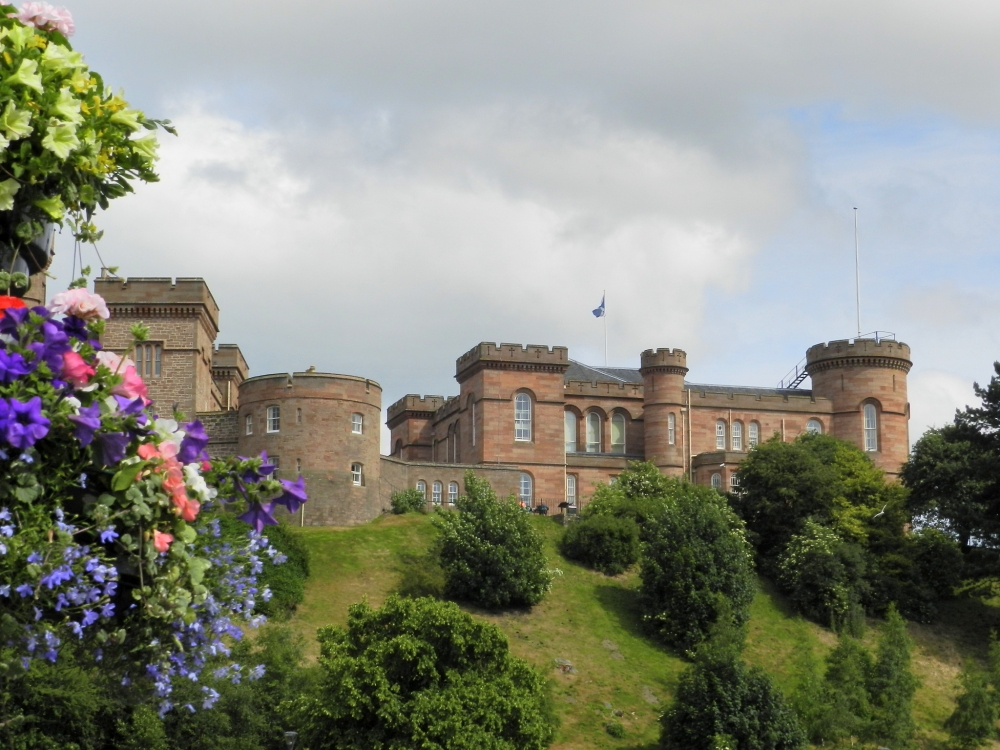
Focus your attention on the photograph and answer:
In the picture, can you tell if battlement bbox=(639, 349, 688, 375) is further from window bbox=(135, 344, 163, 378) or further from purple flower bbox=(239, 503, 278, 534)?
purple flower bbox=(239, 503, 278, 534)

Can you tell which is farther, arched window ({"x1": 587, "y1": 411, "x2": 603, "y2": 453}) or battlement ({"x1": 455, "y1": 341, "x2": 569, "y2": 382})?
arched window ({"x1": 587, "y1": 411, "x2": 603, "y2": 453})

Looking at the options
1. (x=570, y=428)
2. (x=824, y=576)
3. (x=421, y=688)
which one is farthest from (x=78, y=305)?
(x=570, y=428)

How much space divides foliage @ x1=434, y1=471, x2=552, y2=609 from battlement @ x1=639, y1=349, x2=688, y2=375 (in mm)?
22363

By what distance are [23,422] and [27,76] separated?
2.21m

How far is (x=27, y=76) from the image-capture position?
8.36 metres

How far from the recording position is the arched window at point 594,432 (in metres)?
78.9

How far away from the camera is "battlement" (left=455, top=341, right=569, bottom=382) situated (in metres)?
73.7

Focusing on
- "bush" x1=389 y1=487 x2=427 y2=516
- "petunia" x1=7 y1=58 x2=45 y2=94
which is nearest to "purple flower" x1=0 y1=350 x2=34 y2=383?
"petunia" x1=7 y1=58 x2=45 y2=94

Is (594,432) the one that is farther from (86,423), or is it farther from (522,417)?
(86,423)

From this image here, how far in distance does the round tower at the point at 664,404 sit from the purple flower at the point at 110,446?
2733 inches

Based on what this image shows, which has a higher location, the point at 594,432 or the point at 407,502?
the point at 594,432

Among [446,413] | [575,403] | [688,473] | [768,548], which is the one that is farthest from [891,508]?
[446,413]

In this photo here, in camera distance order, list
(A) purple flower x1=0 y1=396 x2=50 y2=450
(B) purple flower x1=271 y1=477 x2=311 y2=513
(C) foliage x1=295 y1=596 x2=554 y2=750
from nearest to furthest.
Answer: (A) purple flower x1=0 y1=396 x2=50 y2=450, (B) purple flower x1=271 y1=477 x2=311 y2=513, (C) foliage x1=295 y1=596 x2=554 y2=750

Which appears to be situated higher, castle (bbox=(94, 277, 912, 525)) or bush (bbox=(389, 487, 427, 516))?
castle (bbox=(94, 277, 912, 525))
